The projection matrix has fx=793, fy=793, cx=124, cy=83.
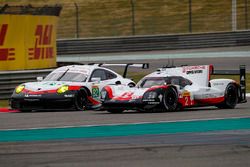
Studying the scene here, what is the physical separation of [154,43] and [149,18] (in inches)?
388

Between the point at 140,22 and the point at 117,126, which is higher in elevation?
the point at 140,22

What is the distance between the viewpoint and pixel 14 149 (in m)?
10.6

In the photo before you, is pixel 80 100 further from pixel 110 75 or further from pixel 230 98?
pixel 230 98

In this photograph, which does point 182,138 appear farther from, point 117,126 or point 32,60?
point 32,60

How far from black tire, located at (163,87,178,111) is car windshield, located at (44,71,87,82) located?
9.88ft

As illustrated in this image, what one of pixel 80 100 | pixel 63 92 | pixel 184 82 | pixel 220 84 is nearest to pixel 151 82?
pixel 184 82

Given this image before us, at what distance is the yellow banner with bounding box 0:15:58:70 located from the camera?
77.8 ft

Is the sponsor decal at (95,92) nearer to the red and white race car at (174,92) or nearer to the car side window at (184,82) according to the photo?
the red and white race car at (174,92)

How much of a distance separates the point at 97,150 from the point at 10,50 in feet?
46.0

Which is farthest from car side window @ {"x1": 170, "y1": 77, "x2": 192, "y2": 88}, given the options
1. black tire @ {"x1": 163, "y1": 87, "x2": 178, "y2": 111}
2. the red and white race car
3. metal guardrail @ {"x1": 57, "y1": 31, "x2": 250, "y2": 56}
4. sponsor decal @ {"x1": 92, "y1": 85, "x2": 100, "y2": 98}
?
metal guardrail @ {"x1": 57, "y1": 31, "x2": 250, "y2": 56}

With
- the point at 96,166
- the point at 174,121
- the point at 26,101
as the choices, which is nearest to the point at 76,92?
the point at 26,101

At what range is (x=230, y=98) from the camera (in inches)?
759

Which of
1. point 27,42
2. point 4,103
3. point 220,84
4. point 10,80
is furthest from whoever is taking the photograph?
point 27,42

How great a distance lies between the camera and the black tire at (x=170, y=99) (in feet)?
57.5
